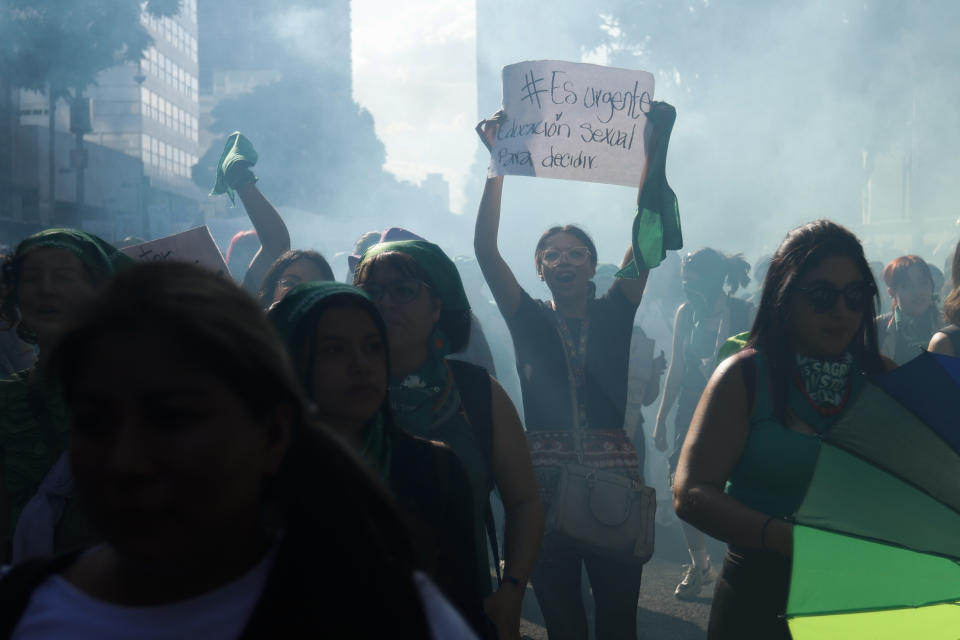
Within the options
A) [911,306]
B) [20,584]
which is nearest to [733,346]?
[20,584]

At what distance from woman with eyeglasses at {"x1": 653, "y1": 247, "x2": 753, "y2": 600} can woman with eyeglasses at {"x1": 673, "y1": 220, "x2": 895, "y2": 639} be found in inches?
160

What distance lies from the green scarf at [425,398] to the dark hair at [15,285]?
3.06 ft

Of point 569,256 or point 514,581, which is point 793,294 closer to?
point 514,581

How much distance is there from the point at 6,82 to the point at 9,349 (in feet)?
90.7

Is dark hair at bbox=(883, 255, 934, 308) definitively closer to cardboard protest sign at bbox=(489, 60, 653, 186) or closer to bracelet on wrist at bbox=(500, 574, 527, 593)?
cardboard protest sign at bbox=(489, 60, 653, 186)

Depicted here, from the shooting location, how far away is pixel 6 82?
28469 mm

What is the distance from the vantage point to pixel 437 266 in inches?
114

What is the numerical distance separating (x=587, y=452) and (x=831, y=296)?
137cm

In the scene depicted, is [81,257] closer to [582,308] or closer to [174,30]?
[582,308]

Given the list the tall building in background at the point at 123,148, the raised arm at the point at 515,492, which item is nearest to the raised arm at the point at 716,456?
the raised arm at the point at 515,492

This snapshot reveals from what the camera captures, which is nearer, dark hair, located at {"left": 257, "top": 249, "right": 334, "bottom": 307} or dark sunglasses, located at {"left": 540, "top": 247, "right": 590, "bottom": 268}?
dark sunglasses, located at {"left": 540, "top": 247, "right": 590, "bottom": 268}

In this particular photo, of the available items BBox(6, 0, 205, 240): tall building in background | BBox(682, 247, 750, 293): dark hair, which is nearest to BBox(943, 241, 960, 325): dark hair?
BBox(682, 247, 750, 293): dark hair

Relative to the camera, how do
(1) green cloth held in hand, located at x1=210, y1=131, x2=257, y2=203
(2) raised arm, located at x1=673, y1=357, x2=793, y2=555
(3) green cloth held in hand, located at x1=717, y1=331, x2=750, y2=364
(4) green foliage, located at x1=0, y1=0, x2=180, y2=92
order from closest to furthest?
(2) raised arm, located at x1=673, y1=357, x2=793, y2=555
(3) green cloth held in hand, located at x1=717, y1=331, x2=750, y2=364
(1) green cloth held in hand, located at x1=210, y1=131, x2=257, y2=203
(4) green foliage, located at x1=0, y1=0, x2=180, y2=92

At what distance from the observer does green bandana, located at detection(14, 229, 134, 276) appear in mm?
2908
